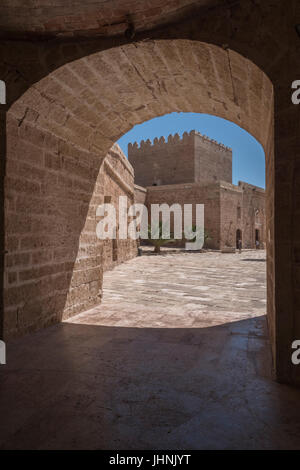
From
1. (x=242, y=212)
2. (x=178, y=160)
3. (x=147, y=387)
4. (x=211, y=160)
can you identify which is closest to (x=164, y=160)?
(x=178, y=160)

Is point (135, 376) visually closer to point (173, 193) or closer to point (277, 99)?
point (277, 99)

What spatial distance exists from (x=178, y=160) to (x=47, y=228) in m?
24.9

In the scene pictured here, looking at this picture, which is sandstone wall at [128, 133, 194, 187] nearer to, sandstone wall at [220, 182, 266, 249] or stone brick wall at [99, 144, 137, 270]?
sandstone wall at [220, 182, 266, 249]

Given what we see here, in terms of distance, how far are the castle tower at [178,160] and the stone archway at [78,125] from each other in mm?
23234

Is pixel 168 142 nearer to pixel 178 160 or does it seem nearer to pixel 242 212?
pixel 178 160

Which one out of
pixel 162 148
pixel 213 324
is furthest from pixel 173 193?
pixel 213 324

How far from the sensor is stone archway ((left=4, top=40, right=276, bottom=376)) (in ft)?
9.67

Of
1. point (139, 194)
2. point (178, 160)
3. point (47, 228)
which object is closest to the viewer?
point (47, 228)

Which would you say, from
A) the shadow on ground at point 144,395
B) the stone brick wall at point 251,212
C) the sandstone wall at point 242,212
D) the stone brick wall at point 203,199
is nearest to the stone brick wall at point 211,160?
the stone brick wall at point 251,212

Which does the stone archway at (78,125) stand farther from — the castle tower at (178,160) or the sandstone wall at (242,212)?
the castle tower at (178,160)

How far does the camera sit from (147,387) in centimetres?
222

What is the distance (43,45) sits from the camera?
3039mm

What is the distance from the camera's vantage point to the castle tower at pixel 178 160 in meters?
26.9

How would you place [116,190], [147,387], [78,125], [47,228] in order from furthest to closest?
[116,190], [78,125], [47,228], [147,387]
